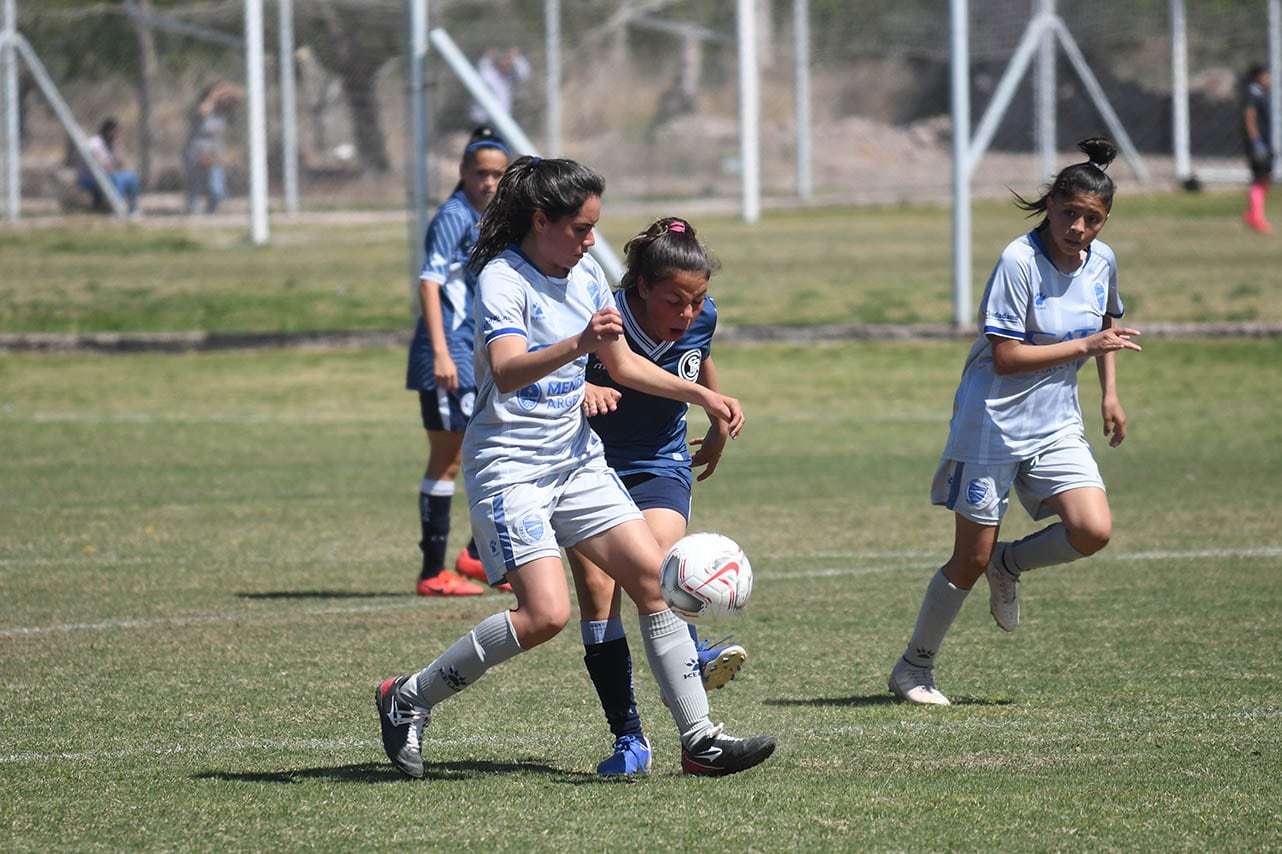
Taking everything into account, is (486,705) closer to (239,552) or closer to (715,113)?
(239,552)

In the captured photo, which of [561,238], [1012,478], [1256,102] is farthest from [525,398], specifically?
[1256,102]

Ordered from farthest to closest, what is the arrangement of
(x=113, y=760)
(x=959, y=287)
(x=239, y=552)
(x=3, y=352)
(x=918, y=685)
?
1. (x=3, y=352)
2. (x=959, y=287)
3. (x=239, y=552)
4. (x=918, y=685)
5. (x=113, y=760)

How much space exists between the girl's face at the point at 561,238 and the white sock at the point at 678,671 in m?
1.07

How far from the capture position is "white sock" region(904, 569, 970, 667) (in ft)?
20.3

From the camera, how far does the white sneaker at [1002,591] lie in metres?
6.34

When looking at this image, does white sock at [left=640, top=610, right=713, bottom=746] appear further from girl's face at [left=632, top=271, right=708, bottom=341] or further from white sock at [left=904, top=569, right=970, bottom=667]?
white sock at [left=904, top=569, right=970, bottom=667]

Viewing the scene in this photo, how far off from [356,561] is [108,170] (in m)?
18.2

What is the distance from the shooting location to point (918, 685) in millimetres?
6137

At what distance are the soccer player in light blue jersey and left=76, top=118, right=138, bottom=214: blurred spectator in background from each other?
18189 millimetres

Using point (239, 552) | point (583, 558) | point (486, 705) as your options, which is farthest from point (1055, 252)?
point (239, 552)

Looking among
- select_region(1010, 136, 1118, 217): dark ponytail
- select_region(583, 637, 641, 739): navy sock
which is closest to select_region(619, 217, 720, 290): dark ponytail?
select_region(583, 637, 641, 739): navy sock

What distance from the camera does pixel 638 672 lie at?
269 inches

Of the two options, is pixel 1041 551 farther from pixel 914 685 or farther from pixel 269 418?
pixel 269 418

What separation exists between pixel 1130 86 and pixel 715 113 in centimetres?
745
